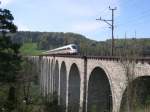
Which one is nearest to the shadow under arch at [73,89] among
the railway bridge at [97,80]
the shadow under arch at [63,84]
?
the railway bridge at [97,80]

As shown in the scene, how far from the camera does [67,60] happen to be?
1437 inches

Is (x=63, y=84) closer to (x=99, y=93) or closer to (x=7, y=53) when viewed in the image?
(x=99, y=93)

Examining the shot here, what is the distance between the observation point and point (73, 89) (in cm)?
3778

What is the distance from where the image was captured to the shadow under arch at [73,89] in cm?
3528

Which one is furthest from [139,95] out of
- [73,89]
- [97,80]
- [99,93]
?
[73,89]

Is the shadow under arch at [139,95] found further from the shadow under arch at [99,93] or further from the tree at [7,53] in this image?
the tree at [7,53]

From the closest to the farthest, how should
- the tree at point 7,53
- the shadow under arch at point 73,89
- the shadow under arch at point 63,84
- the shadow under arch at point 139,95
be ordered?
the shadow under arch at point 139,95 < the tree at point 7,53 < the shadow under arch at point 73,89 < the shadow under arch at point 63,84

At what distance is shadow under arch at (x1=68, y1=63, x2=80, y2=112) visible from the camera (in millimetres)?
35281

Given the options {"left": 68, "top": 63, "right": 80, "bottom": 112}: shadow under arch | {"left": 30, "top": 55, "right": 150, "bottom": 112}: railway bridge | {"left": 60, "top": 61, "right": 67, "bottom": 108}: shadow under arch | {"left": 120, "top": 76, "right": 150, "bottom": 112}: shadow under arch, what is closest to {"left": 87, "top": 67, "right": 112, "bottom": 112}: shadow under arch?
{"left": 30, "top": 55, "right": 150, "bottom": 112}: railway bridge

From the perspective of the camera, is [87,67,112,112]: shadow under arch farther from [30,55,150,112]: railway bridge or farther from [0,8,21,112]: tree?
[0,8,21,112]: tree

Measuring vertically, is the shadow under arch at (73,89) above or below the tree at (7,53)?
below

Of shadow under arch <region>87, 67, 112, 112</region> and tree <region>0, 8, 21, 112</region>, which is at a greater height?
tree <region>0, 8, 21, 112</region>

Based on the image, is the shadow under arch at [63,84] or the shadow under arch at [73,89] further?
the shadow under arch at [63,84]

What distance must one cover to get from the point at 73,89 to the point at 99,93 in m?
9.79
